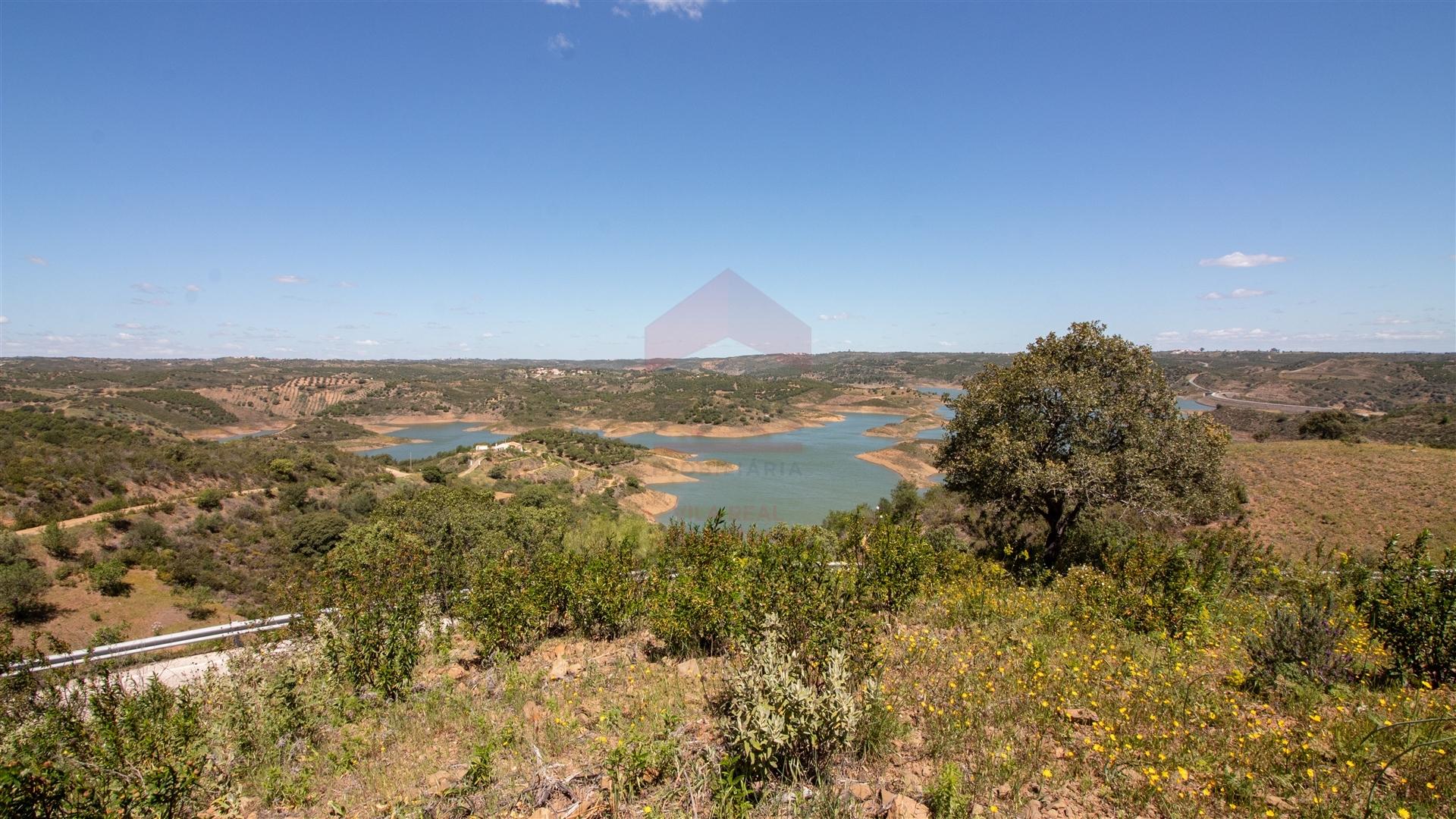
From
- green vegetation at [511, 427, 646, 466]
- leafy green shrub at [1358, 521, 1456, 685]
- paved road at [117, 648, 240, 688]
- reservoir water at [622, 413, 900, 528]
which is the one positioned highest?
leafy green shrub at [1358, 521, 1456, 685]

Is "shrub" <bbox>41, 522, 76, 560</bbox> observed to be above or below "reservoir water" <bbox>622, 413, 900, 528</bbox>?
above

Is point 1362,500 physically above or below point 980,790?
below

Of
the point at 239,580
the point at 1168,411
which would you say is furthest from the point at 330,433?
the point at 1168,411

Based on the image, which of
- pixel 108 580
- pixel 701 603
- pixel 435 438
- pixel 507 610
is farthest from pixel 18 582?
pixel 435 438

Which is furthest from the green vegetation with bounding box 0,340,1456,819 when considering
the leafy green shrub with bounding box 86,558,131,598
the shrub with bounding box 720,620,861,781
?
the leafy green shrub with bounding box 86,558,131,598

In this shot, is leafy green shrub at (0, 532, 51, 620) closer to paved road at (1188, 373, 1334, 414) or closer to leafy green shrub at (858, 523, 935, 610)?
leafy green shrub at (858, 523, 935, 610)

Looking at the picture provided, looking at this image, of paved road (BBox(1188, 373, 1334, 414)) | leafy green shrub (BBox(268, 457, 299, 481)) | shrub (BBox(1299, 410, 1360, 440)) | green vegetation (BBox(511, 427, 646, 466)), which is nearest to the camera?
shrub (BBox(1299, 410, 1360, 440))

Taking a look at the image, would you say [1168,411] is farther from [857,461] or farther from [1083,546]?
[857,461]

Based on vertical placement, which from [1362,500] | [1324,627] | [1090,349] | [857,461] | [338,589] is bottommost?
[857,461]
